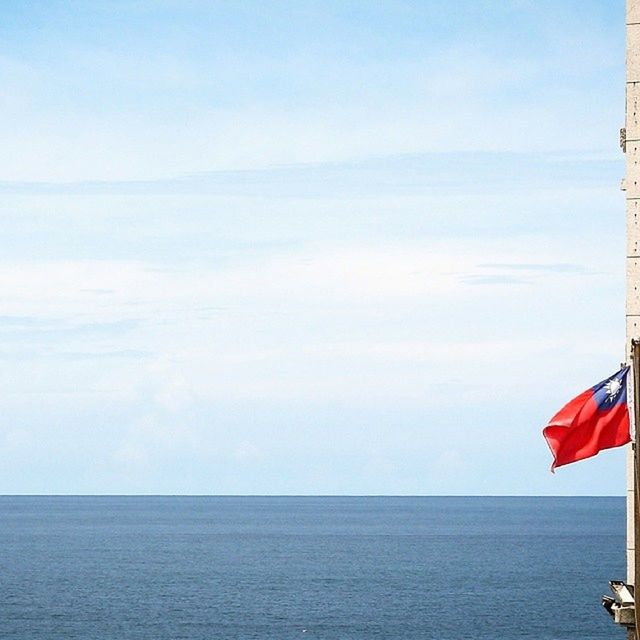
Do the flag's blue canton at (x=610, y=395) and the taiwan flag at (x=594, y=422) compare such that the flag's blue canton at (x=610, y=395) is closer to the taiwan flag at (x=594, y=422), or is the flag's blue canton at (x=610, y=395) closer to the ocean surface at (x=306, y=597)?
the taiwan flag at (x=594, y=422)

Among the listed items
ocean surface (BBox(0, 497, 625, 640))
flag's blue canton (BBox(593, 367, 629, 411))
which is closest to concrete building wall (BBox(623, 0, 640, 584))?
flag's blue canton (BBox(593, 367, 629, 411))

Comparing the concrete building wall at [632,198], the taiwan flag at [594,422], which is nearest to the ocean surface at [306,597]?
the concrete building wall at [632,198]

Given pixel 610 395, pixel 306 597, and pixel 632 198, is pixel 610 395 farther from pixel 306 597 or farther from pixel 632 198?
pixel 306 597

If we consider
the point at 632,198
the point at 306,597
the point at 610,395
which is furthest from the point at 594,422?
the point at 306,597

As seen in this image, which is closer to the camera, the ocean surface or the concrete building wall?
the concrete building wall

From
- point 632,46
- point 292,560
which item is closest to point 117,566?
point 292,560

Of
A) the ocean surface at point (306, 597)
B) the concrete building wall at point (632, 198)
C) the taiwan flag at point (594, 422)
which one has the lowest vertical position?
the ocean surface at point (306, 597)

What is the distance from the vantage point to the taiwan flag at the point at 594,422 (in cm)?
2538

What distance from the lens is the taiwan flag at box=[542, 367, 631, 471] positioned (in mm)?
25375

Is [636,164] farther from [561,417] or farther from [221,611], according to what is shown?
[221,611]

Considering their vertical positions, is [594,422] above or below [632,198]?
below

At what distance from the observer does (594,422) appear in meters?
25.4

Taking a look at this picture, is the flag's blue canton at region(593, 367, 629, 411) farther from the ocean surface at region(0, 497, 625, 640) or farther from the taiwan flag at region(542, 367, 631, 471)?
the ocean surface at region(0, 497, 625, 640)

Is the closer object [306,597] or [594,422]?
[594,422]
